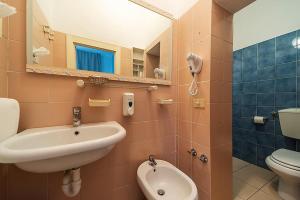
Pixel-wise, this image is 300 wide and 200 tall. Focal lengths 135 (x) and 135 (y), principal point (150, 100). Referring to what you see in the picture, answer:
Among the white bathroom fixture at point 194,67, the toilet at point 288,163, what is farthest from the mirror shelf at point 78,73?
the toilet at point 288,163

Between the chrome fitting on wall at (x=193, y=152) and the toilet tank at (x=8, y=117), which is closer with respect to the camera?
the toilet tank at (x=8, y=117)

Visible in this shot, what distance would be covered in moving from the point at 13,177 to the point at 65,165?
0.43 metres

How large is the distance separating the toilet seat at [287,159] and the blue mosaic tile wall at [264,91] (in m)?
0.37

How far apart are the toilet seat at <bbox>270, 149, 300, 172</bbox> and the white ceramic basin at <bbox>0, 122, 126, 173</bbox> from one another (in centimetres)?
155

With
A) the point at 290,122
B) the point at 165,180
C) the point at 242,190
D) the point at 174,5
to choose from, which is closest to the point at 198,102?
the point at 165,180

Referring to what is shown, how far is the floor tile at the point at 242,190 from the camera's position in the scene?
1.37 metres

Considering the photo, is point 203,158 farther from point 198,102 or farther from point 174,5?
point 174,5

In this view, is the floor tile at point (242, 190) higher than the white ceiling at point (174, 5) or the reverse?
the reverse

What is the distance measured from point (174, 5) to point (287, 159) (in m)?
1.87

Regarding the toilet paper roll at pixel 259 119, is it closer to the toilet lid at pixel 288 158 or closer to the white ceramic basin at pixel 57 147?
the toilet lid at pixel 288 158

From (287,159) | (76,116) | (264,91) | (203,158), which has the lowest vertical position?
(287,159)

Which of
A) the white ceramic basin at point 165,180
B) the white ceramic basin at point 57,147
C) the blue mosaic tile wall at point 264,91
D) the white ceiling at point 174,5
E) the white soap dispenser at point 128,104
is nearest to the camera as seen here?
the white ceramic basin at point 57,147

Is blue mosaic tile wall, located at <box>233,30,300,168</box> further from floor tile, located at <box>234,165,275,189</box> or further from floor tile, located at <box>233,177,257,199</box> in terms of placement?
floor tile, located at <box>233,177,257,199</box>

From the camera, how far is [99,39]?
104 centimetres
